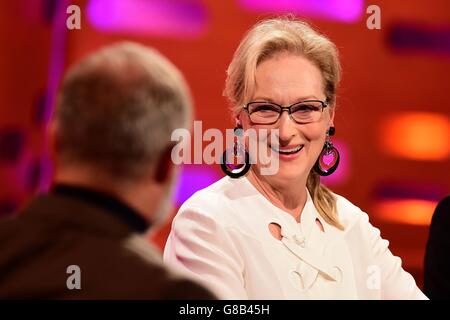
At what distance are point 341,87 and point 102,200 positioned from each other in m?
1.72

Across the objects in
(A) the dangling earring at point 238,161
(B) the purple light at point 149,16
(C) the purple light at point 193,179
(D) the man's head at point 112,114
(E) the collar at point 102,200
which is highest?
(B) the purple light at point 149,16

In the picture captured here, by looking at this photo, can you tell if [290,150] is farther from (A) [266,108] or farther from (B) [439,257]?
(B) [439,257]

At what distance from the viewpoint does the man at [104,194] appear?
0.97 metres

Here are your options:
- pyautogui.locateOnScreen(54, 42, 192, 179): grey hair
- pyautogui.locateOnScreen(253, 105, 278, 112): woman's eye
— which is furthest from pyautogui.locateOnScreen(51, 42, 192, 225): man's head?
pyautogui.locateOnScreen(253, 105, 278, 112): woman's eye

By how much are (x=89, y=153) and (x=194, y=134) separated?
1250 mm

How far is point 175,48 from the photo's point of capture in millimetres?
2705

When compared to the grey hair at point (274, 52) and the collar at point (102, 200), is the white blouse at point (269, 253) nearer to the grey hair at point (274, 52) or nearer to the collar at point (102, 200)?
the grey hair at point (274, 52)

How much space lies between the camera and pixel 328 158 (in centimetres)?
178

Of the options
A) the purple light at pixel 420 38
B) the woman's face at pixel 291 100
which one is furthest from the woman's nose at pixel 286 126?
the purple light at pixel 420 38

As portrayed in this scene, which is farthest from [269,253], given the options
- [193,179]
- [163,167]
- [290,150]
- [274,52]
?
[193,179]

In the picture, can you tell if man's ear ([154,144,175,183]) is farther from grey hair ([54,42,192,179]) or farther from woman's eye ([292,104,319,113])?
woman's eye ([292,104,319,113])

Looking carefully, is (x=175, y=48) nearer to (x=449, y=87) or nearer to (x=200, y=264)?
(x=449, y=87)

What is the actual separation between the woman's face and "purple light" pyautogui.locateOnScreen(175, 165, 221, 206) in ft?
2.78
